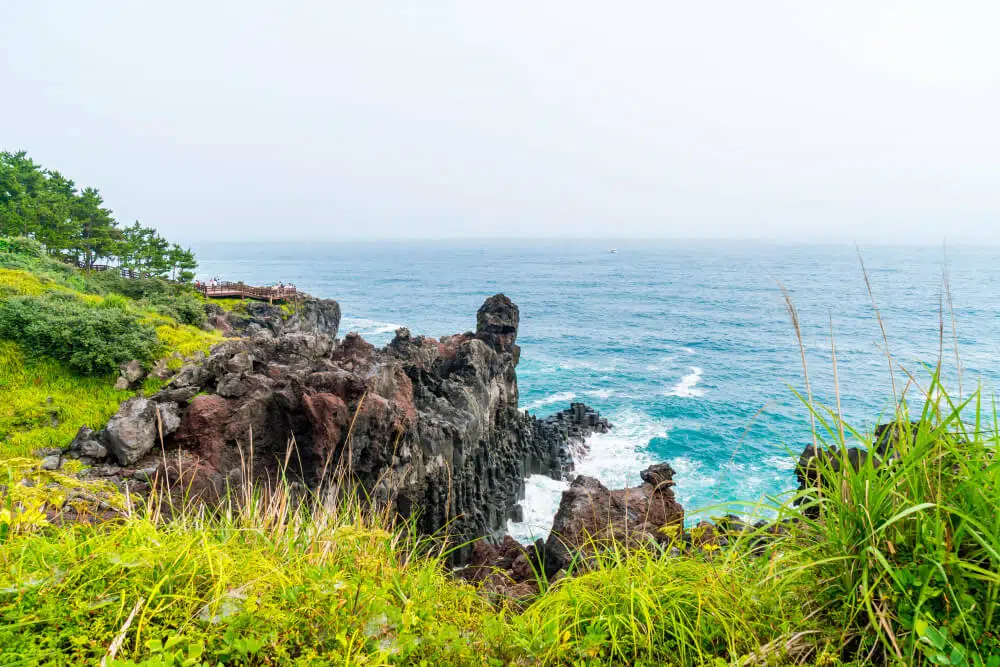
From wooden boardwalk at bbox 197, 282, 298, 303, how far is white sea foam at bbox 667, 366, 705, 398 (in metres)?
39.9

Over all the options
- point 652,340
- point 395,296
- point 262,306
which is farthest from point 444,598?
point 395,296

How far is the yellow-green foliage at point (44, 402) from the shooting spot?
12.0 m

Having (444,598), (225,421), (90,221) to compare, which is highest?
(90,221)

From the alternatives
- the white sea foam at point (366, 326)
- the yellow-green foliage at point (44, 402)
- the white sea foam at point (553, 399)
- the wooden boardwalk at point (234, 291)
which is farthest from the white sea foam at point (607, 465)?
the white sea foam at point (366, 326)

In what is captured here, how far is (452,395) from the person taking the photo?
77.9ft

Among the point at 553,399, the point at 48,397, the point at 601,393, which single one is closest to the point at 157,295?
the point at 48,397

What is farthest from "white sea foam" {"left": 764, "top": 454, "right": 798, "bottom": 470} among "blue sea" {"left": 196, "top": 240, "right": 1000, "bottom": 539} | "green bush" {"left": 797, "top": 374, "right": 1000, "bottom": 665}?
Result: "green bush" {"left": 797, "top": 374, "right": 1000, "bottom": 665}

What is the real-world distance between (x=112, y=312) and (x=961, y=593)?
827 inches

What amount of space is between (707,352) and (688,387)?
44.8ft

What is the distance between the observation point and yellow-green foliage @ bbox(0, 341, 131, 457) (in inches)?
472

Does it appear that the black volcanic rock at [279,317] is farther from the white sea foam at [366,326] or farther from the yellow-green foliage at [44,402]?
the yellow-green foliage at [44,402]

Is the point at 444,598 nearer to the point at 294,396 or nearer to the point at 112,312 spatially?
the point at 294,396

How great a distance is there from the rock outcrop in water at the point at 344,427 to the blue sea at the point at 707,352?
12.2ft

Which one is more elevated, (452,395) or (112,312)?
(112,312)
